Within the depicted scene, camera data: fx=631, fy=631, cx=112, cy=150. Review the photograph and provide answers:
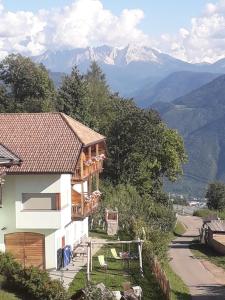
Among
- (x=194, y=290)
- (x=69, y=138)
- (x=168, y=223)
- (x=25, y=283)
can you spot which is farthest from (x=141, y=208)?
(x=25, y=283)

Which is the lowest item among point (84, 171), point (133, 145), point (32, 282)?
point (32, 282)

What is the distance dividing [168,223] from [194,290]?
105 ft

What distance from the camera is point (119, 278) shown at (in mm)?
31875

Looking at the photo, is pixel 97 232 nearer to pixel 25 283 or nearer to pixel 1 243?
pixel 1 243

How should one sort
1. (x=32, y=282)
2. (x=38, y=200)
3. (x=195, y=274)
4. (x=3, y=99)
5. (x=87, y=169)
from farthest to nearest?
(x=3, y=99), (x=195, y=274), (x=87, y=169), (x=38, y=200), (x=32, y=282)

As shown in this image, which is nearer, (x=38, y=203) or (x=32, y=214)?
(x=32, y=214)

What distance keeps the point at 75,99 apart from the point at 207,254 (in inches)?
898

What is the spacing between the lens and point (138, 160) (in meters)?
72.0

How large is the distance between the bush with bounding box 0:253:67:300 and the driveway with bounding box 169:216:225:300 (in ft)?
43.3

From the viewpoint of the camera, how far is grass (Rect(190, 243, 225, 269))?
54.0 meters

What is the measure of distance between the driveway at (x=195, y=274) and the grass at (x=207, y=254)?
64 cm

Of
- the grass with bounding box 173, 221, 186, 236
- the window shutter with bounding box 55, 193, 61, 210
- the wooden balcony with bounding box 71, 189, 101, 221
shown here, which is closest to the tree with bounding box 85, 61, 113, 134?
the grass with bounding box 173, 221, 186, 236

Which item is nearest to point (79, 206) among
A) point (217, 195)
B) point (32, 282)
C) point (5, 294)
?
point (32, 282)

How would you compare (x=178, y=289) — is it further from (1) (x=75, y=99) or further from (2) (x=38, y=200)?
(1) (x=75, y=99)
